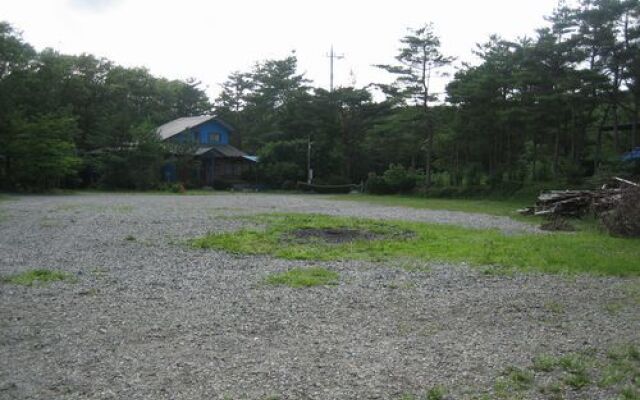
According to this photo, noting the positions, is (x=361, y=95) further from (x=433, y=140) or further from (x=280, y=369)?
(x=280, y=369)

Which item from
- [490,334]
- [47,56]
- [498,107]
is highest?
[47,56]

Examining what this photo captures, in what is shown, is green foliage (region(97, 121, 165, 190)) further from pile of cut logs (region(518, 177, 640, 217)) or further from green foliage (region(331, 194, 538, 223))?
pile of cut logs (region(518, 177, 640, 217))

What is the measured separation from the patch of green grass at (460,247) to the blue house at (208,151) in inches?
955

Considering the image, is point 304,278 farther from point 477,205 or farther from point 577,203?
point 477,205

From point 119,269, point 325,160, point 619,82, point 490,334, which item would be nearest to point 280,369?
point 490,334

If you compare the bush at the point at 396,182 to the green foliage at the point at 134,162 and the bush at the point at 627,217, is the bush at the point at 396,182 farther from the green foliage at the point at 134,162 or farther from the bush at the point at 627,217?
the bush at the point at 627,217

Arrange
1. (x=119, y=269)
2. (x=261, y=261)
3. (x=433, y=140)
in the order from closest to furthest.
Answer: (x=119, y=269)
(x=261, y=261)
(x=433, y=140)

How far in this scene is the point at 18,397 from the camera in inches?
132

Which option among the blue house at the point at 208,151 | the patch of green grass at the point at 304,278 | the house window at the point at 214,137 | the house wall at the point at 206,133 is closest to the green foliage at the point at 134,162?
the blue house at the point at 208,151

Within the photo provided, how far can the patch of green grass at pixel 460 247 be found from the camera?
331 inches

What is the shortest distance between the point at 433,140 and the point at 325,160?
759cm

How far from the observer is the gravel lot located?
3.66 m

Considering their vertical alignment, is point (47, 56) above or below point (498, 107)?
above

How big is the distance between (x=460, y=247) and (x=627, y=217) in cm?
414
